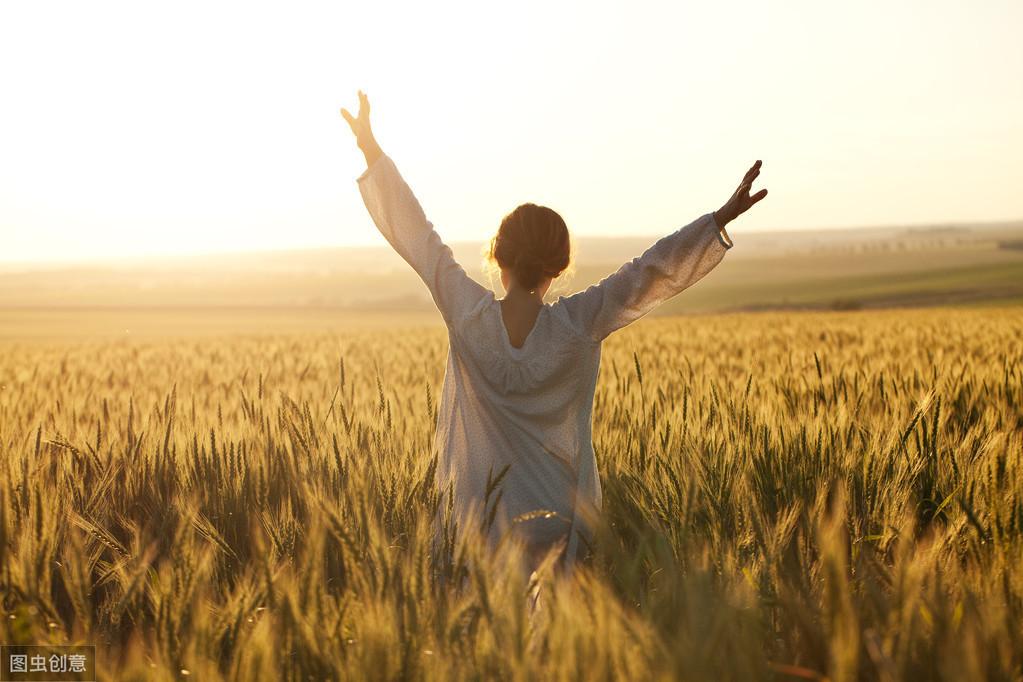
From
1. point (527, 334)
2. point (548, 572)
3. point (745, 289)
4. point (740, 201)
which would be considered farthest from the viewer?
point (745, 289)

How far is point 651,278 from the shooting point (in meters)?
2.73

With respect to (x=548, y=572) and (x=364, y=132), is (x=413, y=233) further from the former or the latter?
(x=548, y=572)

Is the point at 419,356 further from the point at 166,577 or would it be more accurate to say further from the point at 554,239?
the point at 166,577

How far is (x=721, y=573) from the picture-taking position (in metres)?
1.68

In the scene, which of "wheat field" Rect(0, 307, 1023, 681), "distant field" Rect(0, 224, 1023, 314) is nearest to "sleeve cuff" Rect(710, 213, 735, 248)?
"wheat field" Rect(0, 307, 1023, 681)

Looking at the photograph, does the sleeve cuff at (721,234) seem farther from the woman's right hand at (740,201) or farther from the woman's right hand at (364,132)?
the woman's right hand at (364,132)

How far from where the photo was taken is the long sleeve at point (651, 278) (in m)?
2.68

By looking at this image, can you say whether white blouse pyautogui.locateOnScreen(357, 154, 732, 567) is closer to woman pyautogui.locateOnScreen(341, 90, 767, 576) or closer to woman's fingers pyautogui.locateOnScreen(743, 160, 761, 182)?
woman pyautogui.locateOnScreen(341, 90, 767, 576)

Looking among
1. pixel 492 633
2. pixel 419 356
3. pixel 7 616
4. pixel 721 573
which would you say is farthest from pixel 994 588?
pixel 419 356

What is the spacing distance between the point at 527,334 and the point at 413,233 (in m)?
0.46

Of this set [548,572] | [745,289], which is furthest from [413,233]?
[745,289]

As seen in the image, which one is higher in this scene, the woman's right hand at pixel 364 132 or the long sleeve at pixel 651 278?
the woman's right hand at pixel 364 132

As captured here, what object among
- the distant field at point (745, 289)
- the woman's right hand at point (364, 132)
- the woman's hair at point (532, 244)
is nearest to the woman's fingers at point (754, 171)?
the woman's hair at point (532, 244)

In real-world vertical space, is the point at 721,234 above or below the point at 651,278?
above
